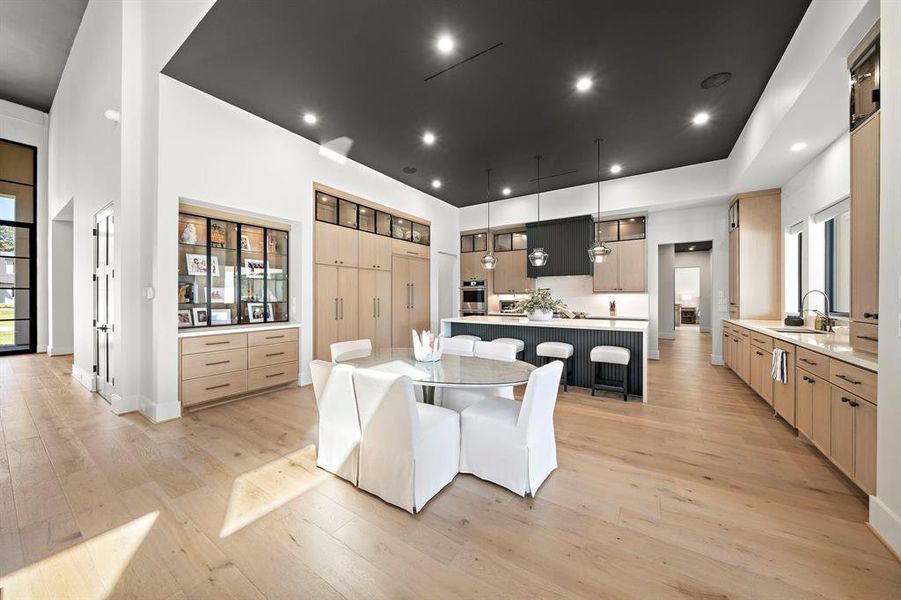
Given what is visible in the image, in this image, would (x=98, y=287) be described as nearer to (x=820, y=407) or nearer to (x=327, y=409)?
(x=327, y=409)

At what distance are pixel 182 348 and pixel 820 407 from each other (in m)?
5.53

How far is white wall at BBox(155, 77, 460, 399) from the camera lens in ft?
11.1

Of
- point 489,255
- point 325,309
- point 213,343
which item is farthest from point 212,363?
point 489,255

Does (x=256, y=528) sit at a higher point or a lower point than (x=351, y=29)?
lower

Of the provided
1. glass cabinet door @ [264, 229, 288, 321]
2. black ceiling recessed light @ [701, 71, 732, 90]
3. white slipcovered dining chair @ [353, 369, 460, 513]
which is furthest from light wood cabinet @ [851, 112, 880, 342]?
glass cabinet door @ [264, 229, 288, 321]

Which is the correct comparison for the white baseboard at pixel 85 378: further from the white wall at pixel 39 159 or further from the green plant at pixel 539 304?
the green plant at pixel 539 304

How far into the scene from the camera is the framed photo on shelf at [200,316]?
4.01 metres

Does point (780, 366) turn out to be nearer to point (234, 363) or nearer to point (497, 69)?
point (497, 69)

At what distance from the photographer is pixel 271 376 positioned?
4.21 metres

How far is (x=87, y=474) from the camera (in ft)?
Answer: 7.78

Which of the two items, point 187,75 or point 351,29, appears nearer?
point 351,29

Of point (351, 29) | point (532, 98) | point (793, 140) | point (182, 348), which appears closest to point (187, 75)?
point (351, 29)

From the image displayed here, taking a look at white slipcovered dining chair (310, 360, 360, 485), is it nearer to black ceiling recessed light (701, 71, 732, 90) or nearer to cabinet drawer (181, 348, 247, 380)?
cabinet drawer (181, 348, 247, 380)

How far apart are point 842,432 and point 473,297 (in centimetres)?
611
